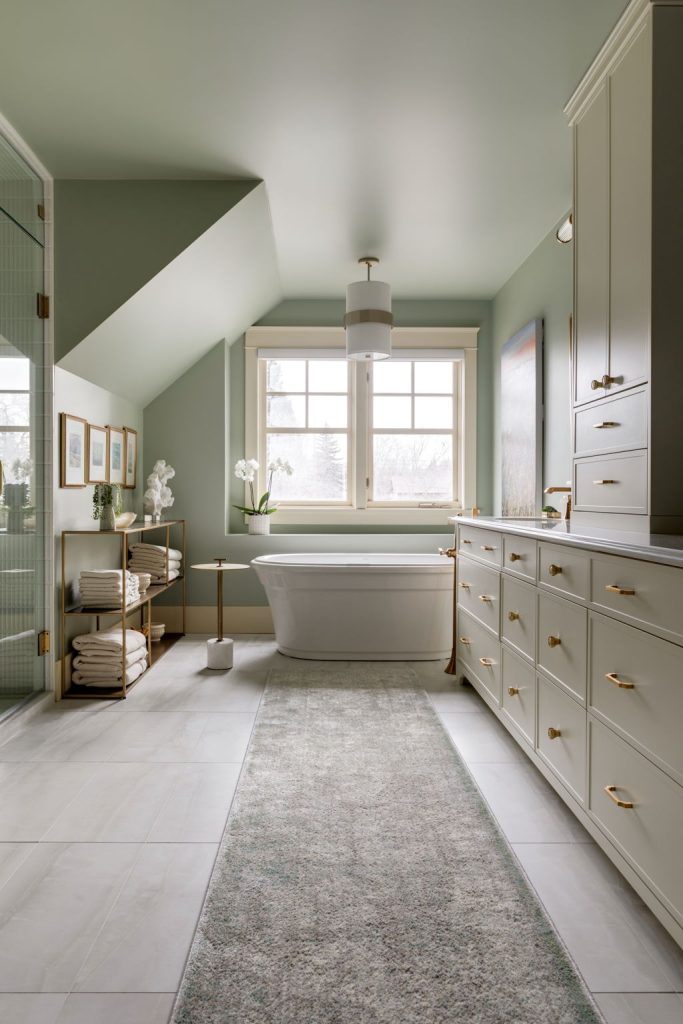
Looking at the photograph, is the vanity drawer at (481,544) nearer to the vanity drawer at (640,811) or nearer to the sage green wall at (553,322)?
the sage green wall at (553,322)

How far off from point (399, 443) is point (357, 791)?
138 inches

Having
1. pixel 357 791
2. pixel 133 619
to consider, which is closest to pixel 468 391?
pixel 133 619

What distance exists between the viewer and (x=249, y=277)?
171 inches

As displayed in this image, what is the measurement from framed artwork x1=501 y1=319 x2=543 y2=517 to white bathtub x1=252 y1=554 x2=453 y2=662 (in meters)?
0.76

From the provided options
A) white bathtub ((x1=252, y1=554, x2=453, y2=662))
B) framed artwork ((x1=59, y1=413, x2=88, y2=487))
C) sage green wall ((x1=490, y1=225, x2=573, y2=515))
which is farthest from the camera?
white bathtub ((x1=252, y1=554, x2=453, y2=662))

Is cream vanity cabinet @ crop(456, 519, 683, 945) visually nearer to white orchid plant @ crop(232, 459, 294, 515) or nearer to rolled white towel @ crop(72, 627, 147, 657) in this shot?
rolled white towel @ crop(72, 627, 147, 657)

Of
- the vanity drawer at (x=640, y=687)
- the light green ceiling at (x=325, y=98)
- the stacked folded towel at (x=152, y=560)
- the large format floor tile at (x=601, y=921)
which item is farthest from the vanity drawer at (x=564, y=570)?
the stacked folded towel at (x=152, y=560)

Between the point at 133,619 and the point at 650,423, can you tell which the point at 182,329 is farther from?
the point at 650,423

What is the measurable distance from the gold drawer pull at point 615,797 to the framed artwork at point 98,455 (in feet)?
10.2

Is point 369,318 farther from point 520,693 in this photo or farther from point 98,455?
point 520,693

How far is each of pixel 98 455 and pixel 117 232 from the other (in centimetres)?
125

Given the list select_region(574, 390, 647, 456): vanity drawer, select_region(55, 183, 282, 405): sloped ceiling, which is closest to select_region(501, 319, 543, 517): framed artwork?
select_region(574, 390, 647, 456): vanity drawer

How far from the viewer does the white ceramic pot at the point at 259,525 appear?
16.8ft

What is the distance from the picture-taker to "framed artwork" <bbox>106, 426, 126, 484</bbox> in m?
4.21
